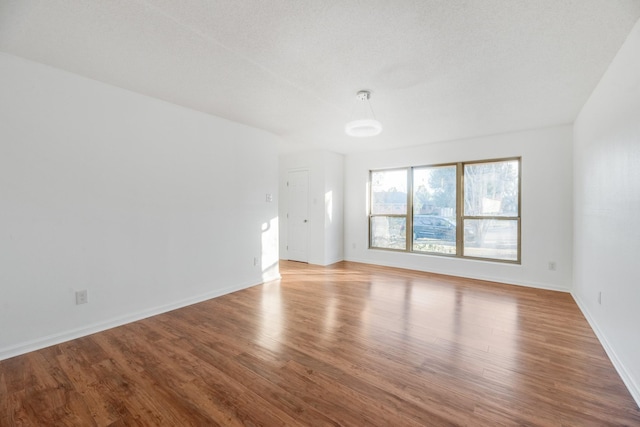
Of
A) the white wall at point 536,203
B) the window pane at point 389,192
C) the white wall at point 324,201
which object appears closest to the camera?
the white wall at point 536,203

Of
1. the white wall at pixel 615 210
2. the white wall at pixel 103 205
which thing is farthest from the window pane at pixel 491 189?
the white wall at pixel 103 205

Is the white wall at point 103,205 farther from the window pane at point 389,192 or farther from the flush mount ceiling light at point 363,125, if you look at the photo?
the window pane at point 389,192

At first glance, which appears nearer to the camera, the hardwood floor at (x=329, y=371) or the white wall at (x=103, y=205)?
the hardwood floor at (x=329, y=371)

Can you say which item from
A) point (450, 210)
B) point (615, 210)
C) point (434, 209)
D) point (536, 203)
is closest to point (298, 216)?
point (434, 209)

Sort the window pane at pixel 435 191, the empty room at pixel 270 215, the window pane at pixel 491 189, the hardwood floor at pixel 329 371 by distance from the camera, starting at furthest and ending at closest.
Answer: the window pane at pixel 435 191, the window pane at pixel 491 189, the empty room at pixel 270 215, the hardwood floor at pixel 329 371

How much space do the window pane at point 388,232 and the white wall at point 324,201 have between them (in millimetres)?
752

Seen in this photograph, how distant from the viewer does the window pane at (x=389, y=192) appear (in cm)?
576

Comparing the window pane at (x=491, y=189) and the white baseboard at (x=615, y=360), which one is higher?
the window pane at (x=491, y=189)

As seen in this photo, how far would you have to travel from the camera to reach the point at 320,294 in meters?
3.94

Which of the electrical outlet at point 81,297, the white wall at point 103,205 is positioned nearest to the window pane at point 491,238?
the white wall at point 103,205

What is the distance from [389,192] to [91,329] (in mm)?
5099

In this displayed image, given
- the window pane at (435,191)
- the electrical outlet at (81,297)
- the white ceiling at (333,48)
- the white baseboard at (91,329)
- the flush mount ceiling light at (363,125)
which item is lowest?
the white baseboard at (91,329)

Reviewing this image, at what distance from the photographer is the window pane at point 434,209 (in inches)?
203

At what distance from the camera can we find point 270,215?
464 centimetres
